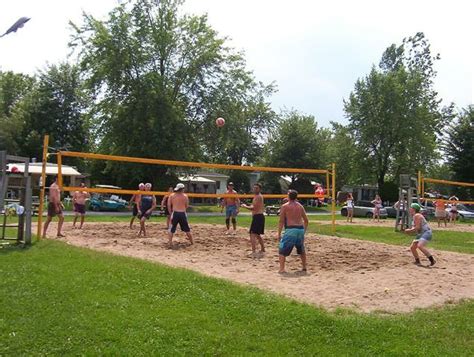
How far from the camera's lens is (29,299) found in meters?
6.69

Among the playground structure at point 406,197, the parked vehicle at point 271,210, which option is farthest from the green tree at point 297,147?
the playground structure at point 406,197

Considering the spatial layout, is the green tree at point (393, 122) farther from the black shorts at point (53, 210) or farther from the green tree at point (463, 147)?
the black shorts at point (53, 210)

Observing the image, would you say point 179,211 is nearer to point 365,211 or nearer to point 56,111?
point 365,211

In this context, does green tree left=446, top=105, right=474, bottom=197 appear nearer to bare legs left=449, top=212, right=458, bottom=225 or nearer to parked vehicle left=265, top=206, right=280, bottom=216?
bare legs left=449, top=212, right=458, bottom=225

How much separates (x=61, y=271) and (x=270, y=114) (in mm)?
56837

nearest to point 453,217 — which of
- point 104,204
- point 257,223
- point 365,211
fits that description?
point 365,211

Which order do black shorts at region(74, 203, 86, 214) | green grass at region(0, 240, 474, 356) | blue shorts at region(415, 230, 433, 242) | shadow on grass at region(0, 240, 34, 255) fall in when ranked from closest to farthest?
green grass at region(0, 240, 474, 356)
shadow on grass at region(0, 240, 34, 255)
blue shorts at region(415, 230, 433, 242)
black shorts at region(74, 203, 86, 214)

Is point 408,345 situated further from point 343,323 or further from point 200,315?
point 200,315

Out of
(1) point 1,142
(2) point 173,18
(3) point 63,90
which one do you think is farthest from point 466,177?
(1) point 1,142

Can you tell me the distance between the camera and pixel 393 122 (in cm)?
4825

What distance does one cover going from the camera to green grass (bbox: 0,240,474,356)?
555 centimetres

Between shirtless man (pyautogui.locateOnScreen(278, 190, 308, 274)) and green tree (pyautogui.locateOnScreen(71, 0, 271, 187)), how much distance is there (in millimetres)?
27304

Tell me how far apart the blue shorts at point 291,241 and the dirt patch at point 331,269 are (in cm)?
41

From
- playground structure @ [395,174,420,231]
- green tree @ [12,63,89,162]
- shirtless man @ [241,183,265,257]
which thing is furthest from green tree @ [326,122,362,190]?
shirtless man @ [241,183,265,257]
